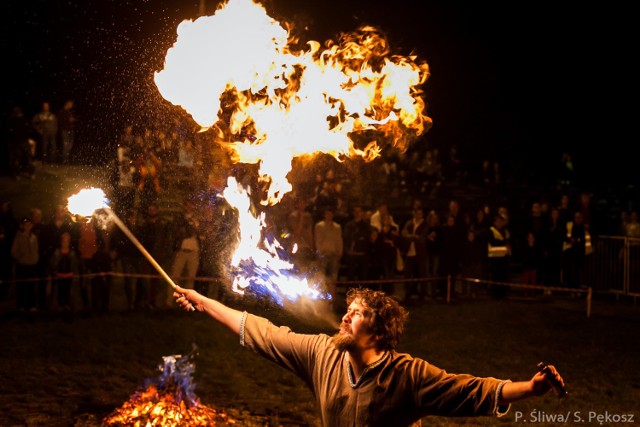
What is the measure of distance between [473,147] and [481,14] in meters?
6.15

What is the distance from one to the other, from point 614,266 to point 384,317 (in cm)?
1126

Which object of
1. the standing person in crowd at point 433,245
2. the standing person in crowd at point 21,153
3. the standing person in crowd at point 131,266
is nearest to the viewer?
the standing person in crowd at point 131,266

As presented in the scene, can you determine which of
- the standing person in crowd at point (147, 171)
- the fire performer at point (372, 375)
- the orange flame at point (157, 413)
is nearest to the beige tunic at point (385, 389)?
the fire performer at point (372, 375)

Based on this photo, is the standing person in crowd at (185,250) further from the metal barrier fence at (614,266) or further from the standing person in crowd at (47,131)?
the metal barrier fence at (614,266)

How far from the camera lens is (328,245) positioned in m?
12.3

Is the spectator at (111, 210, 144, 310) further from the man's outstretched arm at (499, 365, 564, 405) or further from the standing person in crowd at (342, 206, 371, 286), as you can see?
the man's outstretched arm at (499, 365, 564, 405)

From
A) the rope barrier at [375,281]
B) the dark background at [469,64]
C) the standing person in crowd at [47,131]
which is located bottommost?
the rope barrier at [375,281]

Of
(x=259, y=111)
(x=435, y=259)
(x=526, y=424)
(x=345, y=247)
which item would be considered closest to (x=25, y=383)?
(x=259, y=111)

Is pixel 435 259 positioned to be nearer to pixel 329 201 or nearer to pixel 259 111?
pixel 329 201

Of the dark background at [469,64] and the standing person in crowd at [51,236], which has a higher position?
the dark background at [469,64]

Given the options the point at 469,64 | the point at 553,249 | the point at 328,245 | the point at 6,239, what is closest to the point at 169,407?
the point at 6,239

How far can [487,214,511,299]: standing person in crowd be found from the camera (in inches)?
535

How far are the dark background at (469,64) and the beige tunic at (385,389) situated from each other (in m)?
17.3

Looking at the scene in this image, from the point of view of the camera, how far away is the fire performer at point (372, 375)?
3.70 m
